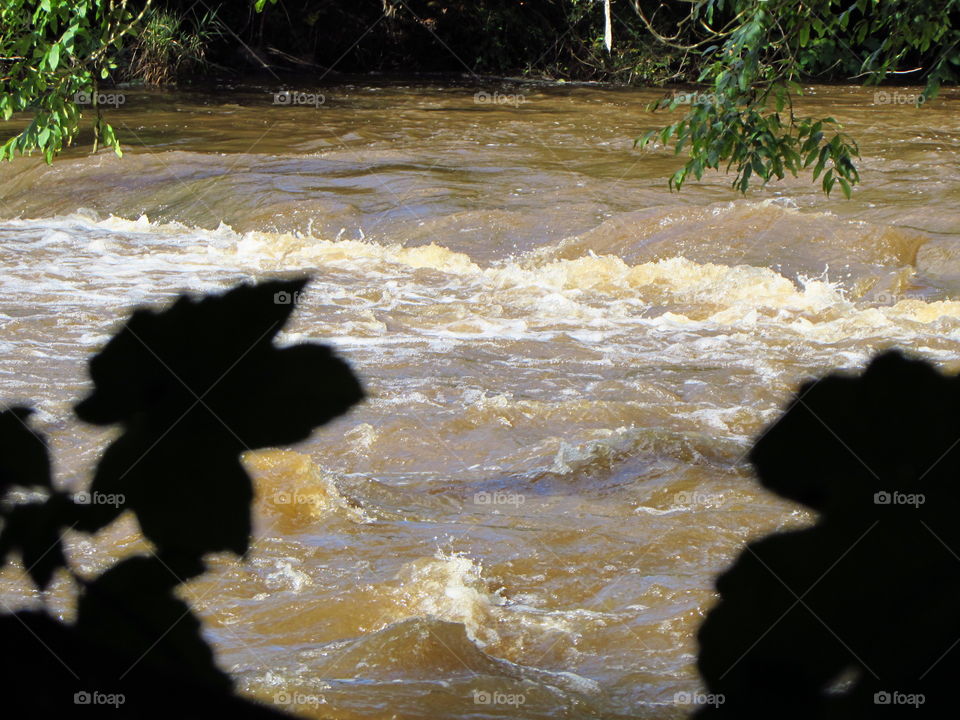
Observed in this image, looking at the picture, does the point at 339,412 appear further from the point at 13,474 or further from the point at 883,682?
the point at 883,682

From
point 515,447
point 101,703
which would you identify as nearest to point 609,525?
point 515,447

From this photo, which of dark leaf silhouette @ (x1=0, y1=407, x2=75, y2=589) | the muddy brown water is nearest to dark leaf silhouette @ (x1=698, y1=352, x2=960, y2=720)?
the muddy brown water

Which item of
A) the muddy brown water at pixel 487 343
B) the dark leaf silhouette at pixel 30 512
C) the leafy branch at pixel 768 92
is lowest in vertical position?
the muddy brown water at pixel 487 343

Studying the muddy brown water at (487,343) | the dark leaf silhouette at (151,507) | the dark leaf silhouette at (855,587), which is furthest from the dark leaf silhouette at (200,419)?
the dark leaf silhouette at (855,587)

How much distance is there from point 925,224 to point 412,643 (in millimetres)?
7226

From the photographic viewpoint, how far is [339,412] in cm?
91

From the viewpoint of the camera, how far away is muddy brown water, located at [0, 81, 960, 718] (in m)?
3.06

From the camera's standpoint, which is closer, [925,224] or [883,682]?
[883,682]

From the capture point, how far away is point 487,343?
6.95 m

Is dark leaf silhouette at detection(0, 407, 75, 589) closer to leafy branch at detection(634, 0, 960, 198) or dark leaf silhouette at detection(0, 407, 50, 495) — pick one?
dark leaf silhouette at detection(0, 407, 50, 495)

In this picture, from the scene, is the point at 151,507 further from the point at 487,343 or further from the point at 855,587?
the point at 487,343

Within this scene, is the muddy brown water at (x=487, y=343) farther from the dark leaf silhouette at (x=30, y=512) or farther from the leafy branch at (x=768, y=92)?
the leafy branch at (x=768, y=92)

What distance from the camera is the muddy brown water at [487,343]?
10.0 feet

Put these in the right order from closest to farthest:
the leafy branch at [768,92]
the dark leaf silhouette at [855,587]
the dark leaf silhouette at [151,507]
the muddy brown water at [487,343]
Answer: the dark leaf silhouette at [151,507], the dark leaf silhouette at [855,587], the muddy brown water at [487,343], the leafy branch at [768,92]
